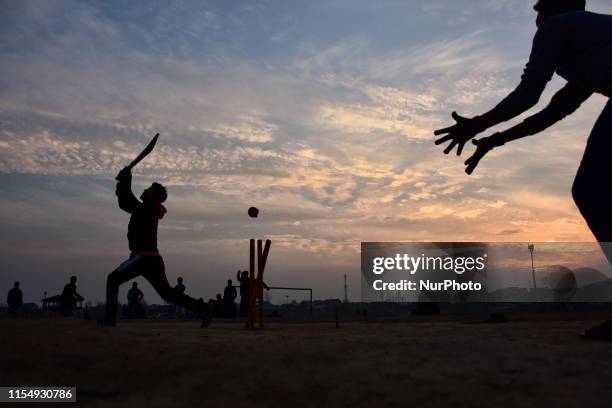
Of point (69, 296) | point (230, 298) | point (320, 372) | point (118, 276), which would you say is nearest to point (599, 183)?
point (320, 372)

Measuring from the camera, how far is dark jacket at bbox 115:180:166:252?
8.07m

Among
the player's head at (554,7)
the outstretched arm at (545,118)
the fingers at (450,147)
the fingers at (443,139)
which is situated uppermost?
the player's head at (554,7)

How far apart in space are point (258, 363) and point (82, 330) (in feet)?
6.55

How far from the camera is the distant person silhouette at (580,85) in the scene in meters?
3.77

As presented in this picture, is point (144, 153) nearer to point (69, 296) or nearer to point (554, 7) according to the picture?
point (554, 7)

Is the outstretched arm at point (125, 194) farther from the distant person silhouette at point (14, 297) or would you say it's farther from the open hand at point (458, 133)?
the distant person silhouette at point (14, 297)

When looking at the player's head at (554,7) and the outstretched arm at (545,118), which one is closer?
the player's head at (554,7)

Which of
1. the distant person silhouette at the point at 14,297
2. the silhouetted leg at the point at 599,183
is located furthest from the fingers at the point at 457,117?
the distant person silhouette at the point at 14,297

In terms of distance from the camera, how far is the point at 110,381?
2967 mm

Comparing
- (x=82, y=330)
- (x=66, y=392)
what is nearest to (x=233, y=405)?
(x=66, y=392)

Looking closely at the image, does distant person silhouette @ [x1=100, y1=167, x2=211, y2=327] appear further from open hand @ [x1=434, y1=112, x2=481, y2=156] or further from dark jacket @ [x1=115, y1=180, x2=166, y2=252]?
open hand @ [x1=434, y1=112, x2=481, y2=156]

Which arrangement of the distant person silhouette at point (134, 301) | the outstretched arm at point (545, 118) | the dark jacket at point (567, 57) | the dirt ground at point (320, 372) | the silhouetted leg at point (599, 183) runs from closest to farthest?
1. the dirt ground at point (320, 372)
2. the dark jacket at point (567, 57)
3. the silhouetted leg at point (599, 183)
4. the outstretched arm at point (545, 118)
5. the distant person silhouette at point (134, 301)

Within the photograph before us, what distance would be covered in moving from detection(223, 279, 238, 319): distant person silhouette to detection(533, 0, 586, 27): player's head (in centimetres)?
2047

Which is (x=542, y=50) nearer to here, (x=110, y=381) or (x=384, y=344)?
(x=384, y=344)
